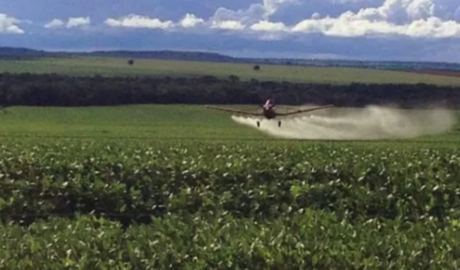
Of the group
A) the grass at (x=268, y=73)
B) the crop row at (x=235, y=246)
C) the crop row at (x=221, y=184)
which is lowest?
the grass at (x=268, y=73)

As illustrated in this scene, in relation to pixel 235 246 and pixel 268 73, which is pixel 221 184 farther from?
pixel 268 73

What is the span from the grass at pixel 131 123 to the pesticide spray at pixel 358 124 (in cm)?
118

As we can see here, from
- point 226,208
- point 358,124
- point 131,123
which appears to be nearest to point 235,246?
point 226,208

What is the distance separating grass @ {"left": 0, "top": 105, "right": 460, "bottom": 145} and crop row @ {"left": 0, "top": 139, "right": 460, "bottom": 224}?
29.0 meters

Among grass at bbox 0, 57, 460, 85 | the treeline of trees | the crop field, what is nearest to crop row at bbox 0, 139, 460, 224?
the crop field

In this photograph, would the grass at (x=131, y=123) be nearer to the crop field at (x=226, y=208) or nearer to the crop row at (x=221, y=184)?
the crop field at (x=226, y=208)

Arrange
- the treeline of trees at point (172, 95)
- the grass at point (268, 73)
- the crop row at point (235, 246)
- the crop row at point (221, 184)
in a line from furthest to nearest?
the grass at point (268, 73), the treeline of trees at point (172, 95), the crop row at point (221, 184), the crop row at point (235, 246)

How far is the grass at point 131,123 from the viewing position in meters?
55.2

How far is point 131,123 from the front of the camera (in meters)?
66.9

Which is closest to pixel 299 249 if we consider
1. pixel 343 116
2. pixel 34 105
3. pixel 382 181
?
pixel 382 181

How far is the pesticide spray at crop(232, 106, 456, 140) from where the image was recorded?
51562 mm

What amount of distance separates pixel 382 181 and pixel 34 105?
59.8 metres

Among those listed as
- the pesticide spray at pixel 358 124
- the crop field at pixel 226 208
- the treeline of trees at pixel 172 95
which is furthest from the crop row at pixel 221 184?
the treeline of trees at pixel 172 95

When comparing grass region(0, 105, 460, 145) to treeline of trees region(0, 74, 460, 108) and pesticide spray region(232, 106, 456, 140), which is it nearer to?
pesticide spray region(232, 106, 456, 140)
